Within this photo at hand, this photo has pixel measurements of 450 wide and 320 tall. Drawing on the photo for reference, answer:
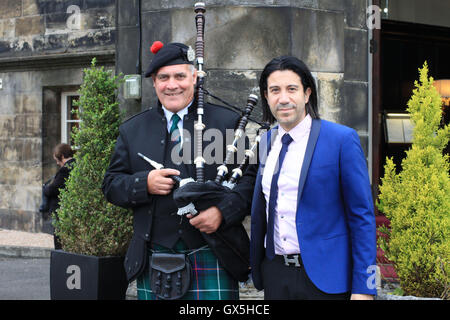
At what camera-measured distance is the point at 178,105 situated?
2982 millimetres

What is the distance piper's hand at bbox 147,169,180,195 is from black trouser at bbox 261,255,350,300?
0.62m

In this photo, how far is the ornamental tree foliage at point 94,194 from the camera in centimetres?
504

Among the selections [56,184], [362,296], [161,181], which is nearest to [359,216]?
[362,296]

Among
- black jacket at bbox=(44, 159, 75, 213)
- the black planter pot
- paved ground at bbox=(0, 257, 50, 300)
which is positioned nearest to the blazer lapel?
the black planter pot

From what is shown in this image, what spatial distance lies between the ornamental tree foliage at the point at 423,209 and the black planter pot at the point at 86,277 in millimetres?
2175

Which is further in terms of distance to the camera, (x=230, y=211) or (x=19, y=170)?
(x=19, y=170)

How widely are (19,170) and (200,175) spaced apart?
8.44 m

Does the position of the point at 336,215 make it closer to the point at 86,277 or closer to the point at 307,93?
the point at 307,93

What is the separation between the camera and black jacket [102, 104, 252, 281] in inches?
115

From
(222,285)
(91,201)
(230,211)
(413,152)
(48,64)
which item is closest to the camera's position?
(230,211)

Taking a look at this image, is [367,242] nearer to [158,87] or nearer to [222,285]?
[222,285]

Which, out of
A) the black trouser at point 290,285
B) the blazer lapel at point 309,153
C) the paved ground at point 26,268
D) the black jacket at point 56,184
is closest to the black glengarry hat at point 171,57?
the blazer lapel at point 309,153

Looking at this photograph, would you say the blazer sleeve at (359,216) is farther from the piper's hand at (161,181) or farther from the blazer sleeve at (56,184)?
the blazer sleeve at (56,184)
